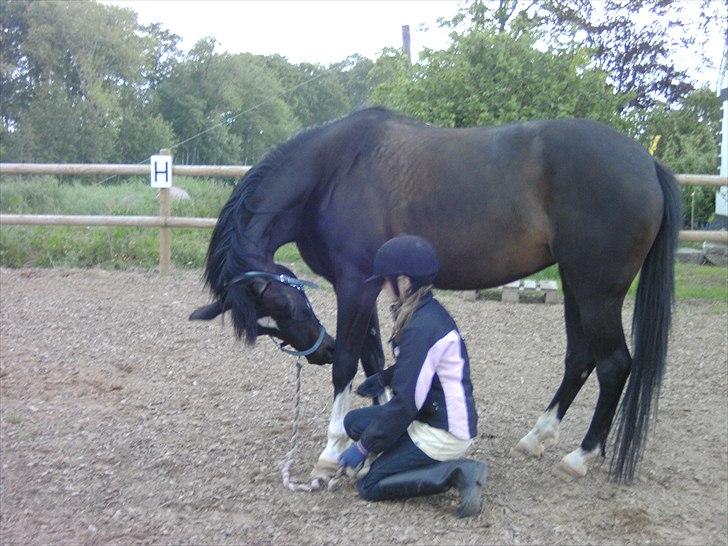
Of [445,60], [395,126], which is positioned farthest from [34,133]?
[395,126]

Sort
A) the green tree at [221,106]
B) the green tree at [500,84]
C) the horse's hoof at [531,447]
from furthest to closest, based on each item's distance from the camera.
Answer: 1. the green tree at [221,106]
2. the green tree at [500,84]
3. the horse's hoof at [531,447]

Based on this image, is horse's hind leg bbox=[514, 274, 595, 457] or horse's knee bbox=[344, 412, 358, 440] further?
horse's hind leg bbox=[514, 274, 595, 457]

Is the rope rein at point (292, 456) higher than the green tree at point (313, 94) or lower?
lower

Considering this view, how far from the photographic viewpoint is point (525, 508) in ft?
11.3

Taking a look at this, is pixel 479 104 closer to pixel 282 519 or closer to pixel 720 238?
pixel 720 238

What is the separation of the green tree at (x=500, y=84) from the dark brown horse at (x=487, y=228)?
5.67 meters

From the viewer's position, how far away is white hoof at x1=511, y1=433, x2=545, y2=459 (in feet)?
13.4

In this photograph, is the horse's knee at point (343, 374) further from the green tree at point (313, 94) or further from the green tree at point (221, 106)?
the green tree at point (313, 94)

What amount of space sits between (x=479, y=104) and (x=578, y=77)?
1.29 metres

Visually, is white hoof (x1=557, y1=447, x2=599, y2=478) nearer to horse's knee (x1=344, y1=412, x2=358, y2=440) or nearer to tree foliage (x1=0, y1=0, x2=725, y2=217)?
horse's knee (x1=344, y1=412, x2=358, y2=440)

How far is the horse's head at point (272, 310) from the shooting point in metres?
3.75

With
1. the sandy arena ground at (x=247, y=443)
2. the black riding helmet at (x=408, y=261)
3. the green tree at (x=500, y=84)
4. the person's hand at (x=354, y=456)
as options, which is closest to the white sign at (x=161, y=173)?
the sandy arena ground at (x=247, y=443)

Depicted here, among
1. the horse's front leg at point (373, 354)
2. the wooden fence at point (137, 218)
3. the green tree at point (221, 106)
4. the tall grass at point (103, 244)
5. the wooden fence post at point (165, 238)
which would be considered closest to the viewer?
the horse's front leg at point (373, 354)

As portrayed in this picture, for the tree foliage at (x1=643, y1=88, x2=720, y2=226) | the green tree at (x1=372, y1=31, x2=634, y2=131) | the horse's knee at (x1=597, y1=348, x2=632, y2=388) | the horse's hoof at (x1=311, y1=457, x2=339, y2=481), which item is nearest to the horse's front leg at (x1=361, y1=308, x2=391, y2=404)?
the horse's hoof at (x1=311, y1=457, x2=339, y2=481)
